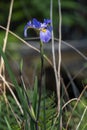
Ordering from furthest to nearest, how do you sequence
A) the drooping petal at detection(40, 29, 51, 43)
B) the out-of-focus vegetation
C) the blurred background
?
1. the out-of-focus vegetation
2. the blurred background
3. the drooping petal at detection(40, 29, 51, 43)

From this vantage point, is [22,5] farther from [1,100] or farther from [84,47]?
[1,100]

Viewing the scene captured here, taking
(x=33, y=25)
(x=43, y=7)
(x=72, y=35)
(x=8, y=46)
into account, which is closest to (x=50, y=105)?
(x=33, y=25)

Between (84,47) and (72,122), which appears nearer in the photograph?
(72,122)

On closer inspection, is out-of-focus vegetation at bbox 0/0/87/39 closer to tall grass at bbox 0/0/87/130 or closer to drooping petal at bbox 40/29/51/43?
tall grass at bbox 0/0/87/130

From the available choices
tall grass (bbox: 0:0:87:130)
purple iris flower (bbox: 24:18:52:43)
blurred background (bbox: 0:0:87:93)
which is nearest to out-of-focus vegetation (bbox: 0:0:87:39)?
blurred background (bbox: 0:0:87:93)

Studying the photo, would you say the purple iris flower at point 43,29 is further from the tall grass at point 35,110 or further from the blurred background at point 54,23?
the blurred background at point 54,23

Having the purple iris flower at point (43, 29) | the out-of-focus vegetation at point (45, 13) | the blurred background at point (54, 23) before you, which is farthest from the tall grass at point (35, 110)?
the out-of-focus vegetation at point (45, 13)

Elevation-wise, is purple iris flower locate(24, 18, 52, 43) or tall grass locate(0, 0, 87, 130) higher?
purple iris flower locate(24, 18, 52, 43)

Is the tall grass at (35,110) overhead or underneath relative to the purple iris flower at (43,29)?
underneath

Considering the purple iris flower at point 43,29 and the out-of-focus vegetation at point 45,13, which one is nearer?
the purple iris flower at point 43,29
